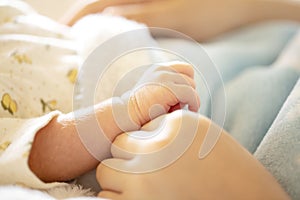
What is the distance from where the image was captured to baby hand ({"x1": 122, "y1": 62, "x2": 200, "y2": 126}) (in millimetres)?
556

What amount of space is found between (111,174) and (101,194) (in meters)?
0.02

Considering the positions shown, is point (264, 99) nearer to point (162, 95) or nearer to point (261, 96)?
point (261, 96)

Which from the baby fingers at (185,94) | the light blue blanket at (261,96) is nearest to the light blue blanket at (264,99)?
the light blue blanket at (261,96)

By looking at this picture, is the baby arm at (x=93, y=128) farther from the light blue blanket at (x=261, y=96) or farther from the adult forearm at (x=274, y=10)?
the adult forearm at (x=274, y=10)

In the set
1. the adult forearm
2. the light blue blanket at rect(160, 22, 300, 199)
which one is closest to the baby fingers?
the light blue blanket at rect(160, 22, 300, 199)

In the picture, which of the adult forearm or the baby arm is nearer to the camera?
the baby arm

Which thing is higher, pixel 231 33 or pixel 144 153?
pixel 144 153

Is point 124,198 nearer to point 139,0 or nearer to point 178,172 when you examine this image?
point 178,172

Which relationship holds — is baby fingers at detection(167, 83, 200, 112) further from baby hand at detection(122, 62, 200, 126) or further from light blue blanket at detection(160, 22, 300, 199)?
light blue blanket at detection(160, 22, 300, 199)

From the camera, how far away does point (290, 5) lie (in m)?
1.02

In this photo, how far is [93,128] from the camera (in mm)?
556

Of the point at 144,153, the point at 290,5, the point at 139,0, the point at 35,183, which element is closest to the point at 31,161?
the point at 35,183

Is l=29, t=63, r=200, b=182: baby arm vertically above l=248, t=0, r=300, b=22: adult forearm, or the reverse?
l=29, t=63, r=200, b=182: baby arm

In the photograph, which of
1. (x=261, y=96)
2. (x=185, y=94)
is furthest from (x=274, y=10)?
(x=185, y=94)
